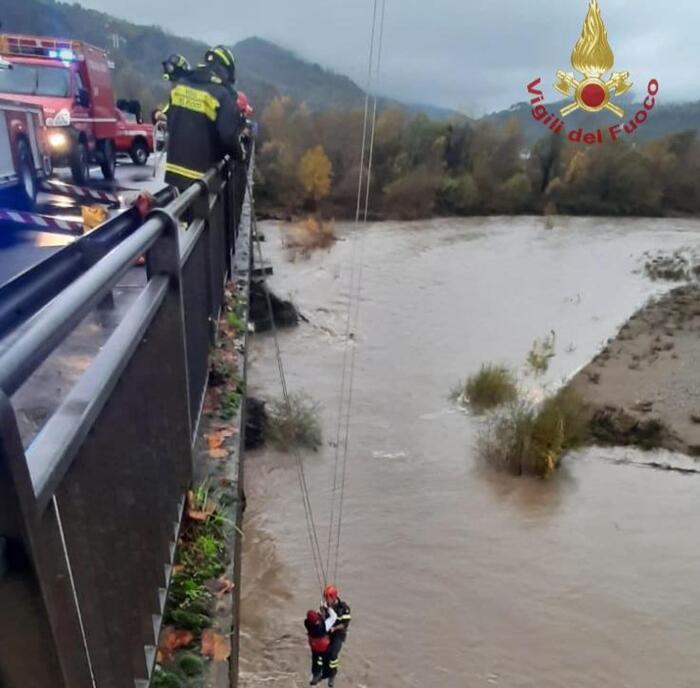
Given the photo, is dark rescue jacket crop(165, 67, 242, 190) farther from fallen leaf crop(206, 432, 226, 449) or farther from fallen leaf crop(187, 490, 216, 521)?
fallen leaf crop(187, 490, 216, 521)

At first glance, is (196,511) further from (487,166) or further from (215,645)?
(487,166)

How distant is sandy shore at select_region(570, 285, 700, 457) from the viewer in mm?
14609

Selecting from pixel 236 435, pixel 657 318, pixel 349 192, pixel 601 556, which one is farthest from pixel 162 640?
pixel 349 192

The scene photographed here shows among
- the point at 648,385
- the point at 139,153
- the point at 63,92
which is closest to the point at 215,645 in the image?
the point at 63,92

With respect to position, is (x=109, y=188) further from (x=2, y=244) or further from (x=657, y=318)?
(x=657, y=318)

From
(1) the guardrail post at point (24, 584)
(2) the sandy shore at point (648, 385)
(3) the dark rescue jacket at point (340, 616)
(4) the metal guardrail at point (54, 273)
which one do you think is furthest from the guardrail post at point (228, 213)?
(2) the sandy shore at point (648, 385)

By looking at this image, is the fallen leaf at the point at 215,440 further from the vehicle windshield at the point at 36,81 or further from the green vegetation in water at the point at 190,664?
the vehicle windshield at the point at 36,81

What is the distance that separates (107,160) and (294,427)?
787cm

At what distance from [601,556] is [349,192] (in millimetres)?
28874

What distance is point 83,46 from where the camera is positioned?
50.8 feet

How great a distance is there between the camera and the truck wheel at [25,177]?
10375 millimetres

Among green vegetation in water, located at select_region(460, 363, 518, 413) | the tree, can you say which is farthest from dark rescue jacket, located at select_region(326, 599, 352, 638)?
the tree

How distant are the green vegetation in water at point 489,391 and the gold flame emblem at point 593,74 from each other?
6180mm

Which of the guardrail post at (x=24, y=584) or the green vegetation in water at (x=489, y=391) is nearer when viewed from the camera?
the guardrail post at (x=24, y=584)
